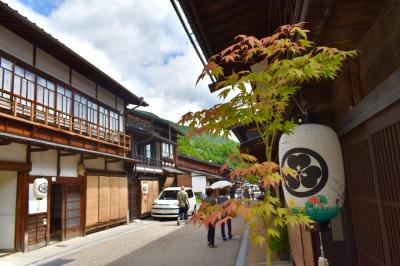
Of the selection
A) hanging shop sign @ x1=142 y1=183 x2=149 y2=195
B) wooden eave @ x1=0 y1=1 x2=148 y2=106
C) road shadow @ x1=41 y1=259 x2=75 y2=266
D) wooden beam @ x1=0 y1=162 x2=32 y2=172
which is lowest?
road shadow @ x1=41 y1=259 x2=75 y2=266


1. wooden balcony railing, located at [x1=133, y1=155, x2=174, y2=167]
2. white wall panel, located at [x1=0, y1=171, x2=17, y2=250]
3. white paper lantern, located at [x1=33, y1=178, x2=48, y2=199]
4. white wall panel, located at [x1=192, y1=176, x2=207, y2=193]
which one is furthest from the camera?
white wall panel, located at [x1=192, y1=176, x2=207, y2=193]

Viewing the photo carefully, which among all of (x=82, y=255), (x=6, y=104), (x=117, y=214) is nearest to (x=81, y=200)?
(x=117, y=214)

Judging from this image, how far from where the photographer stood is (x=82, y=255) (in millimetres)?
11656

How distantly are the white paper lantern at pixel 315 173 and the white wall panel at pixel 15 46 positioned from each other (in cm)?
1209

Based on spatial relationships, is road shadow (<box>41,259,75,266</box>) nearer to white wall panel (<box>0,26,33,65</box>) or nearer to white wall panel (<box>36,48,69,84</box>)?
white wall panel (<box>0,26,33,65</box>)

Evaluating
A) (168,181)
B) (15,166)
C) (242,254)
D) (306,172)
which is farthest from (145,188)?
(306,172)

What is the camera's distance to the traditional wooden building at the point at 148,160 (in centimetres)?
2295

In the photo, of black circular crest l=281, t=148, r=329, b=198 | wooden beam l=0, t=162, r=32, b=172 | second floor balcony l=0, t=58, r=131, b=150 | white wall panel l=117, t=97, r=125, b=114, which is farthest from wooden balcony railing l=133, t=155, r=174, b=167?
black circular crest l=281, t=148, r=329, b=198

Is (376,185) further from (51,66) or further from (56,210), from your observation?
(56,210)

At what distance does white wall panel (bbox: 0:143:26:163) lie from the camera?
457 inches

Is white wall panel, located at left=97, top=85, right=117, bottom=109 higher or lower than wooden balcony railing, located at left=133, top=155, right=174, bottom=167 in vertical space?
higher

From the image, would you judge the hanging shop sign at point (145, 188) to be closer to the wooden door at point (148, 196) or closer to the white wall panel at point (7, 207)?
the wooden door at point (148, 196)

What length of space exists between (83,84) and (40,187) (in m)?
6.74

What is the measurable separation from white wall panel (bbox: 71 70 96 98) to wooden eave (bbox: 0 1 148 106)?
23cm
